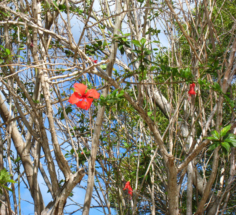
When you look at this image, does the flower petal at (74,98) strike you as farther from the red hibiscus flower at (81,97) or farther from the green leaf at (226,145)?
the green leaf at (226,145)

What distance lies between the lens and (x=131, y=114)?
3.25 m

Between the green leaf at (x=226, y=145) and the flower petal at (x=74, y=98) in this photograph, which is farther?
the flower petal at (x=74, y=98)

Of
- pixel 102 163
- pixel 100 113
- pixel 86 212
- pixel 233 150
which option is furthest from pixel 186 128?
pixel 86 212

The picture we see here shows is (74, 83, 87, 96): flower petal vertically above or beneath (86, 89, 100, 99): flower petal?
above

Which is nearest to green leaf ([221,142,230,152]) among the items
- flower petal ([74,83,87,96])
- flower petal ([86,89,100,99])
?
flower petal ([86,89,100,99])

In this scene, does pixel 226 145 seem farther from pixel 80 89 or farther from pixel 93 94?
pixel 80 89

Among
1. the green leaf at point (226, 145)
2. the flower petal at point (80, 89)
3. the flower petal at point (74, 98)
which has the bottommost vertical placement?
the green leaf at point (226, 145)

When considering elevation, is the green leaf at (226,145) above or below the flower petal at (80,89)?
below

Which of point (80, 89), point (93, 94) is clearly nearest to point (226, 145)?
point (93, 94)

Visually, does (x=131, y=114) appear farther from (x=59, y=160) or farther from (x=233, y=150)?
(x=59, y=160)

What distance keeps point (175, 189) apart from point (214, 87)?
0.76 meters

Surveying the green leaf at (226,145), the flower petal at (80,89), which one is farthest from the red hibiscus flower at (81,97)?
the green leaf at (226,145)

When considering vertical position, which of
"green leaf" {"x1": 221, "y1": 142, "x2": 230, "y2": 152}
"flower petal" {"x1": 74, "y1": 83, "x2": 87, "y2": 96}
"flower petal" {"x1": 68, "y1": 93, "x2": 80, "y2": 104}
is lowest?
"green leaf" {"x1": 221, "y1": 142, "x2": 230, "y2": 152}

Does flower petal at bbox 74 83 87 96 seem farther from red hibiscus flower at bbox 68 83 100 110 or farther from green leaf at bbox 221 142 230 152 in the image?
green leaf at bbox 221 142 230 152
